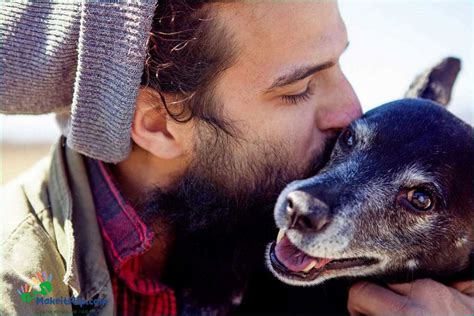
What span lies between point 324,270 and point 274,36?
1119mm

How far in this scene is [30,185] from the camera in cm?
311

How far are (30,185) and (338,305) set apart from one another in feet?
5.85

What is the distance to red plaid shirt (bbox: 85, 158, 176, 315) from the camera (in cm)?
290

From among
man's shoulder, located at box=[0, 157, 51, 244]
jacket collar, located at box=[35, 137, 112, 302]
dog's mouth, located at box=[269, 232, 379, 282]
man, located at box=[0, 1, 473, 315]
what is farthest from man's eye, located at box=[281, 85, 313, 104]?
man's shoulder, located at box=[0, 157, 51, 244]

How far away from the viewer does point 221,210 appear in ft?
10.2

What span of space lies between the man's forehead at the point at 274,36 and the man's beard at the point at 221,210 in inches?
15.6

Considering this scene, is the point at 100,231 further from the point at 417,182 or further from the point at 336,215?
the point at 417,182

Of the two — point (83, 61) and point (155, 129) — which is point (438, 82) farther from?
point (83, 61)

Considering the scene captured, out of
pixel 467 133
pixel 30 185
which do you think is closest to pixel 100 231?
pixel 30 185

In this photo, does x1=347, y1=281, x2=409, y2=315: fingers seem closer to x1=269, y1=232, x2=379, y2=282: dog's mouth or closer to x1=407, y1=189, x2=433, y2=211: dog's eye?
x1=269, y1=232, x2=379, y2=282: dog's mouth

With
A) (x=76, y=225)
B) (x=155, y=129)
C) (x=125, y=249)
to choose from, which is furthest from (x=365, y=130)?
(x=76, y=225)

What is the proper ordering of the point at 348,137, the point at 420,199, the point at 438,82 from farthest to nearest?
1. the point at 438,82
2. the point at 348,137
3. the point at 420,199

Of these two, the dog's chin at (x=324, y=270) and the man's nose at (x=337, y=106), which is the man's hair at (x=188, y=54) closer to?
the man's nose at (x=337, y=106)

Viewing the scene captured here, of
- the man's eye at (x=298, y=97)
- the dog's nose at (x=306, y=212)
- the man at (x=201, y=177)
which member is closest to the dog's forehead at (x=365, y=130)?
the man at (x=201, y=177)
